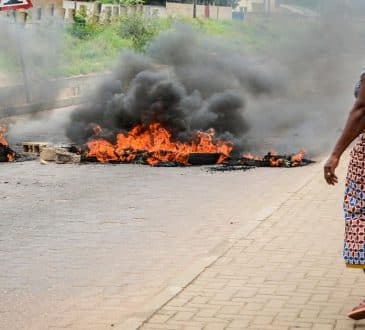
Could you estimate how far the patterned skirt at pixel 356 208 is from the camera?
509 centimetres

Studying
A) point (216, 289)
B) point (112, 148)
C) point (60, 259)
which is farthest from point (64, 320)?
point (112, 148)

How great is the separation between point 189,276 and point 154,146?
7.30 meters

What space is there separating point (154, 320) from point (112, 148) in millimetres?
8378

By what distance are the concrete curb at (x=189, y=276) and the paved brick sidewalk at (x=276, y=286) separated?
0.04 m

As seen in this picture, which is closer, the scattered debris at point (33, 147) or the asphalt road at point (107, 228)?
the asphalt road at point (107, 228)

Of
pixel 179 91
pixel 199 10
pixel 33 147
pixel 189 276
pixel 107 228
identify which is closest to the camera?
pixel 189 276

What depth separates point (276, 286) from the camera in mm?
6059

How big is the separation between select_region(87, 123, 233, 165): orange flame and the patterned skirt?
793cm

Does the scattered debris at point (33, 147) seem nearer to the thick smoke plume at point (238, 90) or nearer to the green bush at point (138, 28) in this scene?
the thick smoke plume at point (238, 90)

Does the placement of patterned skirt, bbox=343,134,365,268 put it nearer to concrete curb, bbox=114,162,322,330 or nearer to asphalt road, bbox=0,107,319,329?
concrete curb, bbox=114,162,322,330

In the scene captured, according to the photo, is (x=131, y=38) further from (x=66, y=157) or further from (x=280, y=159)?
(x=280, y=159)

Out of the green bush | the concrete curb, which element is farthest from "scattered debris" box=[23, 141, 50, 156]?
the green bush

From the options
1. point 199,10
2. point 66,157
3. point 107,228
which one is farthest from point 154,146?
point 199,10

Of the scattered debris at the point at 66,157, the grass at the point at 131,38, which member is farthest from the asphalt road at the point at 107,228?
the grass at the point at 131,38
